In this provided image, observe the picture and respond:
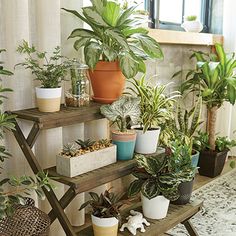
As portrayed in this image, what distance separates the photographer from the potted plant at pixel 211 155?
299 centimetres

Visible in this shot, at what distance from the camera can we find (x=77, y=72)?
1689 mm

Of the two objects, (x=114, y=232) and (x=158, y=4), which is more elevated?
(x=158, y=4)

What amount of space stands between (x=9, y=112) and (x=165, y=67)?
1.69 meters

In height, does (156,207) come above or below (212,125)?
below

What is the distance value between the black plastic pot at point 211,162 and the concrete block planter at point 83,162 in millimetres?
A: 1565

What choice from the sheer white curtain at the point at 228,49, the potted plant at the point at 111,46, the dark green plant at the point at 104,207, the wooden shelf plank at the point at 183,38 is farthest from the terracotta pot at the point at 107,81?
the sheer white curtain at the point at 228,49

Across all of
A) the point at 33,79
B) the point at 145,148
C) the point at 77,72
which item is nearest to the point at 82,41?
the point at 77,72

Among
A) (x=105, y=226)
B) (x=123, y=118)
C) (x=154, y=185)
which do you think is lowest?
(x=105, y=226)

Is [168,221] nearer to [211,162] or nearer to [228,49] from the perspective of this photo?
[211,162]

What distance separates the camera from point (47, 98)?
5.07 feet

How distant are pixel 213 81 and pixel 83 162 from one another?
1716mm

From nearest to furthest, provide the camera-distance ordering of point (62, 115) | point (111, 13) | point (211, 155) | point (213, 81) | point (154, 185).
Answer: point (62, 115)
point (111, 13)
point (154, 185)
point (213, 81)
point (211, 155)

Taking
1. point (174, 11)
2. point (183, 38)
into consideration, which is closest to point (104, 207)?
point (183, 38)

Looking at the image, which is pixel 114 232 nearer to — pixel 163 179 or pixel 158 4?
pixel 163 179
